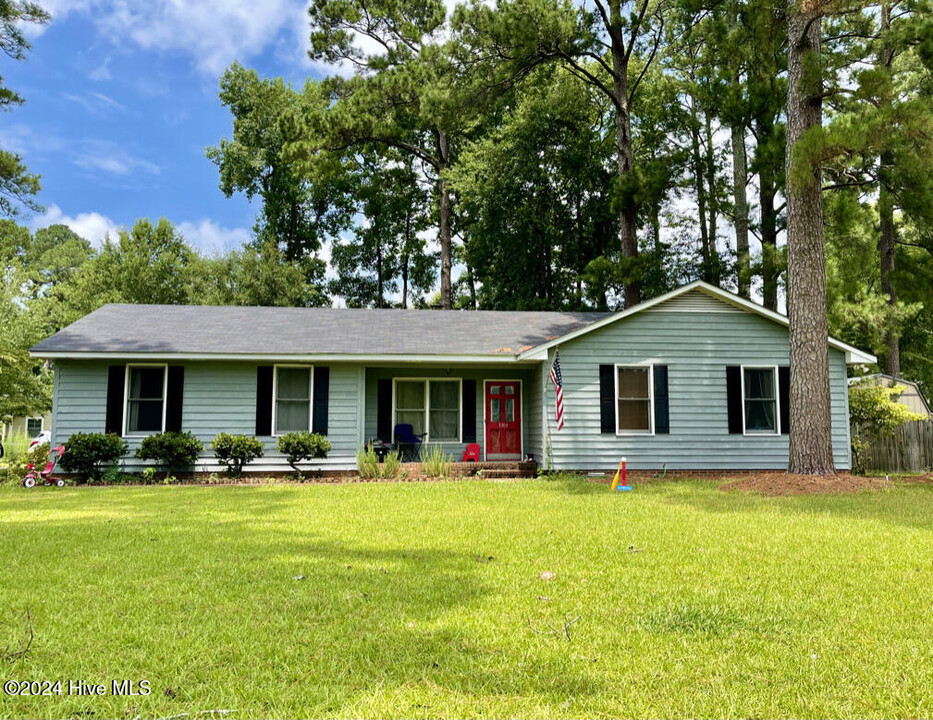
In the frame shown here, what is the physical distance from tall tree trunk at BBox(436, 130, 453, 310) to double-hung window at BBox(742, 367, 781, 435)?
14854mm

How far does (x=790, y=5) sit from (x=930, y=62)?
141 inches

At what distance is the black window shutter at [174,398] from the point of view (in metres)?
14.7

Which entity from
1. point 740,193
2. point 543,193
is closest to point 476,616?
point 740,193

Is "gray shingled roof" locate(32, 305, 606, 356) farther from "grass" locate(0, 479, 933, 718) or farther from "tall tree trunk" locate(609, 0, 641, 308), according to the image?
"grass" locate(0, 479, 933, 718)

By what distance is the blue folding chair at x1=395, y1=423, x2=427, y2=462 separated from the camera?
1591cm

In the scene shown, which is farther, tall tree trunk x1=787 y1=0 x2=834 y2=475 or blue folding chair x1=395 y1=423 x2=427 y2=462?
blue folding chair x1=395 y1=423 x2=427 y2=462

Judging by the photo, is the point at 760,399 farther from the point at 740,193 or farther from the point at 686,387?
the point at 740,193

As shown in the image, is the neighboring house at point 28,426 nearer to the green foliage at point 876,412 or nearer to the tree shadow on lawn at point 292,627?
the tree shadow on lawn at point 292,627

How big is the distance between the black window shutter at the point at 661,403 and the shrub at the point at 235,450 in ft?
29.4

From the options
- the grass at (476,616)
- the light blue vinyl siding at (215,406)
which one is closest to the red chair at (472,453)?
the light blue vinyl siding at (215,406)

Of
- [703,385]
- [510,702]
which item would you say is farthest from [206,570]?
[703,385]

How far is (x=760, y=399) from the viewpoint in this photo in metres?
15.4

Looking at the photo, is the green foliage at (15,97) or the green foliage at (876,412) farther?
the green foliage at (15,97)

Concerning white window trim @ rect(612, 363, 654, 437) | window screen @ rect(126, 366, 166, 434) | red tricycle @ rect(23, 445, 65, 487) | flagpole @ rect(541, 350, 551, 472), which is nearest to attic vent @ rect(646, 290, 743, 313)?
white window trim @ rect(612, 363, 654, 437)
